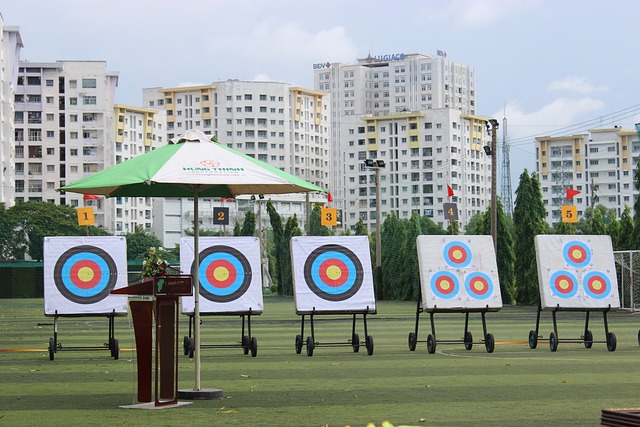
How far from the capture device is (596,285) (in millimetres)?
20750

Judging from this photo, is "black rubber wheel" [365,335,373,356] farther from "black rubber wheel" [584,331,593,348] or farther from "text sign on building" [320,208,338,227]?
"text sign on building" [320,208,338,227]

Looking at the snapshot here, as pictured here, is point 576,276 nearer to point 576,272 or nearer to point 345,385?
point 576,272

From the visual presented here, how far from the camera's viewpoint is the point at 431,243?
20.6 m

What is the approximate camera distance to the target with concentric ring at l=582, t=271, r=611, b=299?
20.6 metres

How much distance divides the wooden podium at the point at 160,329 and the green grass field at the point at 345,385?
0.30 m

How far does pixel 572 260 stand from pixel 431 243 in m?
2.62

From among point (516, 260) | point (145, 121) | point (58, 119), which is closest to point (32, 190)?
point (58, 119)

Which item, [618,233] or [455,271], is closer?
[455,271]

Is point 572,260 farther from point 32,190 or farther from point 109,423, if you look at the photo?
point 32,190

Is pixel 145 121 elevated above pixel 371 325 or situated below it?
above

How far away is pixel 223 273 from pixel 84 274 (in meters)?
2.40

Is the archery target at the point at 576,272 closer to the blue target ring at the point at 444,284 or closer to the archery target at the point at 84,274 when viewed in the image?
the blue target ring at the point at 444,284

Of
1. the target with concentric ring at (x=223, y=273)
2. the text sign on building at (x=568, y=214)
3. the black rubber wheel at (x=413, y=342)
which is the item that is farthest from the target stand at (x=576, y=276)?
the text sign on building at (x=568, y=214)

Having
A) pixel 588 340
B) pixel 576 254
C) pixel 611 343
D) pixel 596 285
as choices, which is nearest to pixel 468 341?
pixel 588 340
